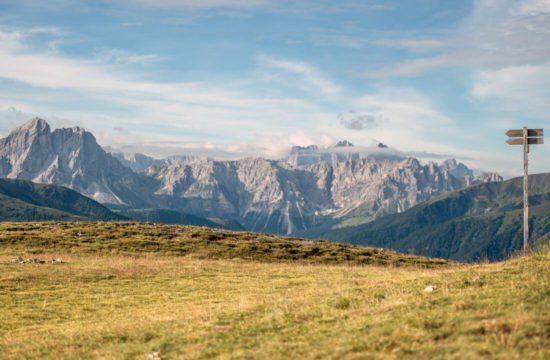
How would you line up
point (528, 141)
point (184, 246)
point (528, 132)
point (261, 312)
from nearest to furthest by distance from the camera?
point (261, 312)
point (528, 141)
point (528, 132)
point (184, 246)

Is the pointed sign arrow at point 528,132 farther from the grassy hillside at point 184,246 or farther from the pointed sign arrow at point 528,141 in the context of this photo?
the grassy hillside at point 184,246

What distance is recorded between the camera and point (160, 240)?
74812mm

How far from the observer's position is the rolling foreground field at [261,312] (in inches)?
606

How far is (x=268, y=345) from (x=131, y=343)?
6.23 m

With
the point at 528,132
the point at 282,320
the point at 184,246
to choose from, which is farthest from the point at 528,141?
the point at 184,246

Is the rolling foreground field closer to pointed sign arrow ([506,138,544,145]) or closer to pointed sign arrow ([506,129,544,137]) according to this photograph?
pointed sign arrow ([506,138,544,145])

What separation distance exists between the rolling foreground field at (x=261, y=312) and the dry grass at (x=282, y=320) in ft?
0.21

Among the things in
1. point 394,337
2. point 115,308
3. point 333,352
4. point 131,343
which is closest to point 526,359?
point 394,337

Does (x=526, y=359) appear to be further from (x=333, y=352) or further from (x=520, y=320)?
(x=333, y=352)

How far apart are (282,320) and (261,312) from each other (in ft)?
11.1

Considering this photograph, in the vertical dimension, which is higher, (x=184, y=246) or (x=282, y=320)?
(x=282, y=320)

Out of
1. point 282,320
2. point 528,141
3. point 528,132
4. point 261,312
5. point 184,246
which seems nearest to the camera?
point 282,320

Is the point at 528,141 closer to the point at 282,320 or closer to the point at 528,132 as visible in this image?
the point at 528,132

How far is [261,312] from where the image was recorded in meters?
24.0
